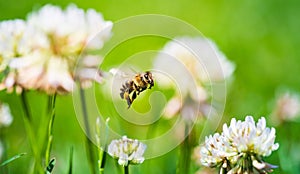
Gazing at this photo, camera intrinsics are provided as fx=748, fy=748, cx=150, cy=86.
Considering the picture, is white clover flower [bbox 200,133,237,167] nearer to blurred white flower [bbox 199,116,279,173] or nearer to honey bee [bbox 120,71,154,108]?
blurred white flower [bbox 199,116,279,173]

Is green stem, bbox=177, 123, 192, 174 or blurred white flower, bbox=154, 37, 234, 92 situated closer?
green stem, bbox=177, 123, 192, 174

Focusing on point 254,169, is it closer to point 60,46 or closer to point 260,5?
point 60,46

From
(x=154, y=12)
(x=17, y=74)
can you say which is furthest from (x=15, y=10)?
(x=17, y=74)

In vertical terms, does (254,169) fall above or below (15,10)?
below

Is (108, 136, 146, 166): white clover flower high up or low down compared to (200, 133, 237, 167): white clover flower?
up

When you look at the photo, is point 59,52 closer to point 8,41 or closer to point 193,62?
point 8,41

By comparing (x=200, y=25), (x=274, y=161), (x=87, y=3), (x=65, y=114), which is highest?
(x=87, y=3)

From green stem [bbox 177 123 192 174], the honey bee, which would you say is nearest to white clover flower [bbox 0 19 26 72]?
the honey bee
